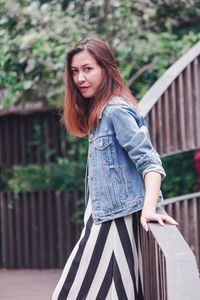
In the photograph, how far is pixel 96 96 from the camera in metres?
2.30

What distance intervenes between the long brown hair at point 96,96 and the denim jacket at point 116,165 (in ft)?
0.16

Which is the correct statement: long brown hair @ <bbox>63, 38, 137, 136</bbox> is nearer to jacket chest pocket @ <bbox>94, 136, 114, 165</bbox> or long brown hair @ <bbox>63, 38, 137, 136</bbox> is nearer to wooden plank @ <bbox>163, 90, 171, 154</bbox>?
jacket chest pocket @ <bbox>94, 136, 114, 165</bbox>

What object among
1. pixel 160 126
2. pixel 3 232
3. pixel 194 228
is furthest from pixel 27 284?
pixel 160 126

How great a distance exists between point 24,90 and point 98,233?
3163 mm

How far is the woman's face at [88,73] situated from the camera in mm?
2299

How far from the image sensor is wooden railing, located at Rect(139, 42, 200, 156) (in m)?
3.53

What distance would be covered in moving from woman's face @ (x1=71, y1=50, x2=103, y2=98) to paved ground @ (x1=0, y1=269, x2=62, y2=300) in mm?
2153

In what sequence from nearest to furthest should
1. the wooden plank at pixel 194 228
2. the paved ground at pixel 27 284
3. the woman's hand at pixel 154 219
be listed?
the woman's hand at pixel 154 219 < the wooden plank at pixel 194 228 < the paved ground at pixel 27 284

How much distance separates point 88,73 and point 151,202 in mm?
626

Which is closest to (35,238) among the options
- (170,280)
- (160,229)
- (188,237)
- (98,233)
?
(188,237)

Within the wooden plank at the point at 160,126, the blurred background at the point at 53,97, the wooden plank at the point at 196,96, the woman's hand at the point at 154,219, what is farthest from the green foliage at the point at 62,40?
the woman's hand at the point at 154,219

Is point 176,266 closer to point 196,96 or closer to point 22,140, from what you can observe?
point 196,96

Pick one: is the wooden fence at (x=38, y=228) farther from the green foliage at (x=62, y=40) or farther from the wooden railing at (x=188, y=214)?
the wooden railing at (x=188, y=214)

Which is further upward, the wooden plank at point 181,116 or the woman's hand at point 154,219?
the wooden plank at point 181,116
